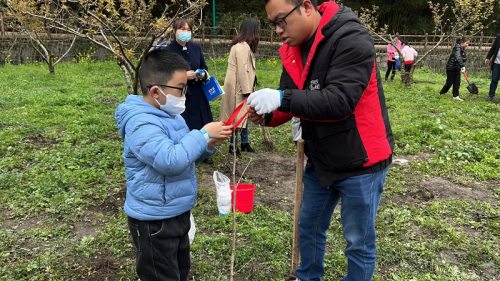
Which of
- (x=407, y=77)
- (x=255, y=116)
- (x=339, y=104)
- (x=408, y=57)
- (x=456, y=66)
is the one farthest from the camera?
(x=408, y=57)

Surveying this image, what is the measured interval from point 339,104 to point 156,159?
0.88m

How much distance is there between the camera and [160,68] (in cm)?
189

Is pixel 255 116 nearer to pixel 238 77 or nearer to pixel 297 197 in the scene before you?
pixel 297 197

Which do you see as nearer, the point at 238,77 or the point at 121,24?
the point at 121,24

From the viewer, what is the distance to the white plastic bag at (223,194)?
3.33 metres

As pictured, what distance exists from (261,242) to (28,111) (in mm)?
5754

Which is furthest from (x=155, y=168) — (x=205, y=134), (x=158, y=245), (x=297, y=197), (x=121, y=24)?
Result: (x=121, y=24)

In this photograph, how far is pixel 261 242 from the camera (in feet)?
9.82

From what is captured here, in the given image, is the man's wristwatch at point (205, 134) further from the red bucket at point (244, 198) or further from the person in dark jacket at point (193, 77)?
the person in dark jacket at point (193, 77)

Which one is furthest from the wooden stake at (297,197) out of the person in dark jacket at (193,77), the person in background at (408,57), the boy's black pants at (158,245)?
the person in background at (408,57)

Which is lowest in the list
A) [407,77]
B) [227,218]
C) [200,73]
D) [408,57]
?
[227,218]

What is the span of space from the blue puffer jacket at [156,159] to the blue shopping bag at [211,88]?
1941 millimetres

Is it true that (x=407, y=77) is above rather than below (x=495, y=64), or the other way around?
below

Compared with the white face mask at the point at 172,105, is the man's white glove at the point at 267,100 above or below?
above
